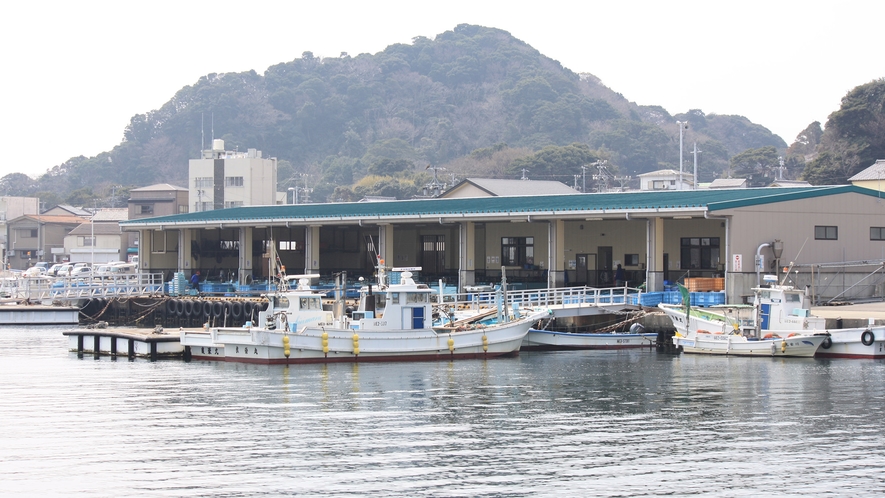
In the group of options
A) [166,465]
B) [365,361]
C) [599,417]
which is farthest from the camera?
[365,361]

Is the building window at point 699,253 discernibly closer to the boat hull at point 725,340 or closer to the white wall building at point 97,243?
the boat hull at point 725,340

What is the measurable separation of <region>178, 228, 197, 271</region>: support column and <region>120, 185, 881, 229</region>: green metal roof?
1593 mm

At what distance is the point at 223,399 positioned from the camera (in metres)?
30.4

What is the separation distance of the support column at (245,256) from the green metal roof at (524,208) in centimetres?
103

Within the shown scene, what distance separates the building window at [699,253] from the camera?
52.6m

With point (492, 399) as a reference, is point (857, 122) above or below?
above

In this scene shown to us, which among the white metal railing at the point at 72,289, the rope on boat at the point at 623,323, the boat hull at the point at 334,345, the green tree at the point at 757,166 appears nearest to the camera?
the boat hull at the point at 334,345

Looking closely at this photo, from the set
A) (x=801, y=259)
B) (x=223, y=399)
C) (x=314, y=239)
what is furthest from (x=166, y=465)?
(x=314, y=239)

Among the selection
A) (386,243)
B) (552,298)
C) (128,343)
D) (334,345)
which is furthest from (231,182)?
(334,345)

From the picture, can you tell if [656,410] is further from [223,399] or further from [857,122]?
[857,122]

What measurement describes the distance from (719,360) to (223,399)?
18.7 metres

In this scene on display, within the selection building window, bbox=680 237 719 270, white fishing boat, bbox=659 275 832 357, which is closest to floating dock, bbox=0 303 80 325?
building window, bbox=680 237 719 270

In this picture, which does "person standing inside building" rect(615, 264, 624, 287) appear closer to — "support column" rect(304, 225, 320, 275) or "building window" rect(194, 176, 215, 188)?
"support column" rect(304, 225, 320, 275)

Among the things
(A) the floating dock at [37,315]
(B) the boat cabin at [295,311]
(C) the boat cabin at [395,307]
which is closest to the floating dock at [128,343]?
(B) the boat cabin at [295,311]
